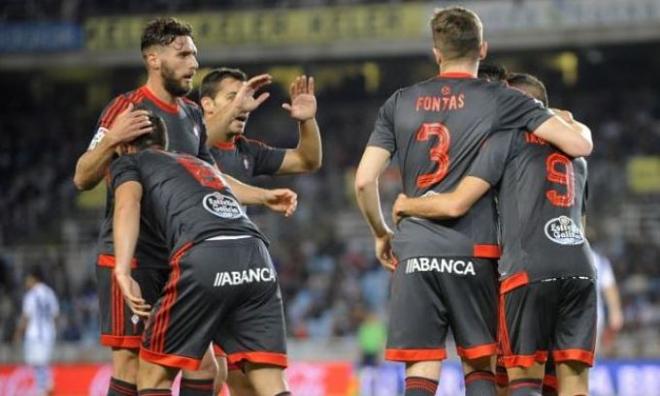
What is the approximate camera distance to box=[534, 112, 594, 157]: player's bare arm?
21.0 feet

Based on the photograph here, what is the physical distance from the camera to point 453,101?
645 cm

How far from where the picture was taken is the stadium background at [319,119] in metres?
22.6

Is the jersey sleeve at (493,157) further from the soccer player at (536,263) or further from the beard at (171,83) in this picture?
the beard at (171,83)

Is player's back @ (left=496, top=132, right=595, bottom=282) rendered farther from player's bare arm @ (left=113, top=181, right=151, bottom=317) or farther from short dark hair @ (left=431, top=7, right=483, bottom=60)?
player's bare arm @ (left=113, top=181, right=151, bottom=317)

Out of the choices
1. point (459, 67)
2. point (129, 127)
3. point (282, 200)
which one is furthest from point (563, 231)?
point (129, 127)

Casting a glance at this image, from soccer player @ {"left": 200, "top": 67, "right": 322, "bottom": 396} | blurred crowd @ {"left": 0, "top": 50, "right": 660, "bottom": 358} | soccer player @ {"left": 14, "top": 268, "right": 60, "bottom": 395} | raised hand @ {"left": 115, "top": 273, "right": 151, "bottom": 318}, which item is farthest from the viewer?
blurred crowd @ {"left": 0, "top": 50, "right": 660, "bottom": 358}

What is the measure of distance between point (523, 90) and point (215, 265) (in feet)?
7.01

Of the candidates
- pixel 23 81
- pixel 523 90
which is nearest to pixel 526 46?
pixel 23 81

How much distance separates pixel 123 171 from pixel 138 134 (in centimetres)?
29

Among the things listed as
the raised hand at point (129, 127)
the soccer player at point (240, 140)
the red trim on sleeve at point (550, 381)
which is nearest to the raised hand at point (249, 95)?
the soccer player at point (240, 140)

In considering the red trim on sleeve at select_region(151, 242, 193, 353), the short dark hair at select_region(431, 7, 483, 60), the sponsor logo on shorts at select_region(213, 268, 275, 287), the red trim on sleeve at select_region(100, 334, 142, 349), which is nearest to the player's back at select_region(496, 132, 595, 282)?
the short dark hair at select_region(431, 7, 483, 60)

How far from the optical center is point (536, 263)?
6453 millimetres

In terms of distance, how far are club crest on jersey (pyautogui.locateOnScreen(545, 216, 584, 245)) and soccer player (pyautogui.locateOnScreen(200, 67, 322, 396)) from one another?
1.82 meters

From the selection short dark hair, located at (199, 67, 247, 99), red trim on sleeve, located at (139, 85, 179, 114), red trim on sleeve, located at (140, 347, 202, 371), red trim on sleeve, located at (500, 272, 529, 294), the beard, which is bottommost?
red trim on sleeve, located at (140, 347, 202, 371)
